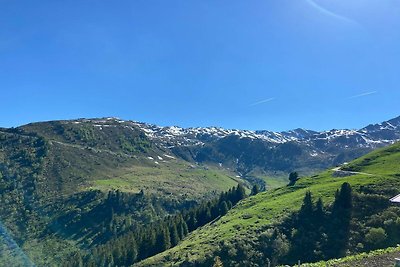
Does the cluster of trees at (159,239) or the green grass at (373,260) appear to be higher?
the green grass at (373,260)

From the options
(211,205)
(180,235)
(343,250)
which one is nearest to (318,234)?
(343,250)

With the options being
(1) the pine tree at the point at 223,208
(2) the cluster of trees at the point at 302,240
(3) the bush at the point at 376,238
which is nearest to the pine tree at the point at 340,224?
(2) the cluster of trees at the point at 302,240

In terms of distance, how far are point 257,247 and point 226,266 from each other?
8520 millimetres

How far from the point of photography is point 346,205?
309 feet

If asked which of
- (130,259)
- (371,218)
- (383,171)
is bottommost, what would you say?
(130,259)

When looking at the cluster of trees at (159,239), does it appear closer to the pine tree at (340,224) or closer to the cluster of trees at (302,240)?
the cluster of trees at (302,240)

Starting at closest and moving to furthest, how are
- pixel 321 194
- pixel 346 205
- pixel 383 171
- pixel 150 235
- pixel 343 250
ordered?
pixel 343 250 < pixel 346 205 < pixel 321 194 < pixel 383 171 < pixel 150 235

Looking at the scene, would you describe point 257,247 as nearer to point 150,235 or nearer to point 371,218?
point 371,218

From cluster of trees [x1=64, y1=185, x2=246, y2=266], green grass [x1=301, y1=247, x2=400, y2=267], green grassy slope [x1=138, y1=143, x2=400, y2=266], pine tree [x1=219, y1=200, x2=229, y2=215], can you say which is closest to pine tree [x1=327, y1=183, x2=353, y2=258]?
green grassy slope [x1=138, y1=143, x2=400, y2=266]

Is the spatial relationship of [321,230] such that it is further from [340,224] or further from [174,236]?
[174,236]

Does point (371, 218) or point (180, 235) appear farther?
point (180, 235)

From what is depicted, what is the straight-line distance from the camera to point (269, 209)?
11806 centimetres

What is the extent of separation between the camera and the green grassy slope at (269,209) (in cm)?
9959

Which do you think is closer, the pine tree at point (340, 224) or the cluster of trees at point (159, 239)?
the pine tree at point (340, 224)
